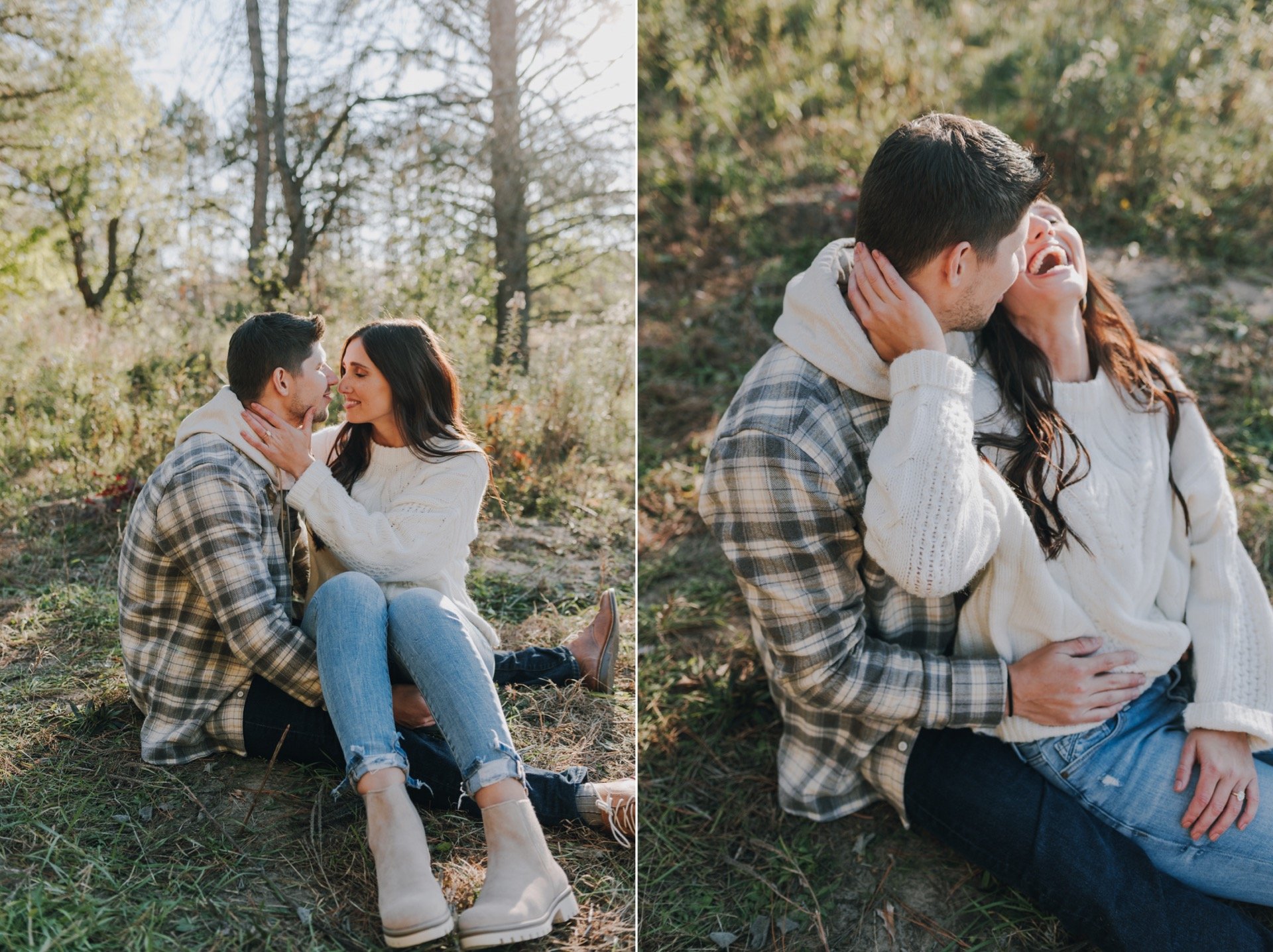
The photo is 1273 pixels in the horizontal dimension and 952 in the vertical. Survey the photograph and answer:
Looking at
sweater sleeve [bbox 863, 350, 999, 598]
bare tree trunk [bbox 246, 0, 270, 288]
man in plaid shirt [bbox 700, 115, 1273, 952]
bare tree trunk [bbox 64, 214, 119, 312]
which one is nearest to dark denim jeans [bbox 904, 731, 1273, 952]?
man in plaid shirt [bbox 700, 115, 1273, 952]

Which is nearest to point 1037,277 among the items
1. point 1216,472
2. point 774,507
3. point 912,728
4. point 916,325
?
point 916,325

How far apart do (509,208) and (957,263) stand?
1692 mm

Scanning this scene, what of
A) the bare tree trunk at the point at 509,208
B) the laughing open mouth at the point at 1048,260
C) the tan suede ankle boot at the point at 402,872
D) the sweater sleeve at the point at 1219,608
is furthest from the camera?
the bare tree trunk at the point at 509,208

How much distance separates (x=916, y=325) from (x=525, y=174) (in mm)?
1688

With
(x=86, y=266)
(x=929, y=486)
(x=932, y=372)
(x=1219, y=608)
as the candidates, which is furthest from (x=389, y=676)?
(x=1219, y=608)

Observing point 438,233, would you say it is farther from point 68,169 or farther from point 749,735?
point 749,735

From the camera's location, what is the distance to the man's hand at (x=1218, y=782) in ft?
7.48

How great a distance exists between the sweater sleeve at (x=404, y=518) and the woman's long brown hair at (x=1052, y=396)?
1.31 meters

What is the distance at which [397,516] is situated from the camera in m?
2.39

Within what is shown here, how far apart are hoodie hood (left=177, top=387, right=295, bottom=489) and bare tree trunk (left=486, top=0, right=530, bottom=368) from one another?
3.34 feet

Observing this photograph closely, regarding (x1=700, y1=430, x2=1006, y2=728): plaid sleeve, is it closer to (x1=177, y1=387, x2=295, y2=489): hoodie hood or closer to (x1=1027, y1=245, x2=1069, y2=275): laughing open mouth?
(x1=1027, y1=245, x2=1069, y2=275): laughing open mouth

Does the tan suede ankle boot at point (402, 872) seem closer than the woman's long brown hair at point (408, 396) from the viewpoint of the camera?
Yes

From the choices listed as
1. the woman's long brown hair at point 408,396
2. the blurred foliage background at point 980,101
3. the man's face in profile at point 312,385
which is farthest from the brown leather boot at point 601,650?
the blurred foliage background at point 980,101

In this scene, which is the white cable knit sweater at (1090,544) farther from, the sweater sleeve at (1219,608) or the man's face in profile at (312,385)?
the man's face in profile at (312,385)
